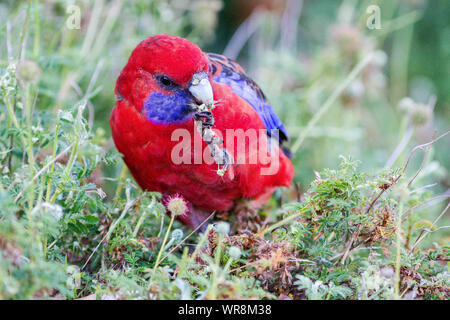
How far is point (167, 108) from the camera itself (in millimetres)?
2264

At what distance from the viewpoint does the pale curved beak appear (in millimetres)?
2178

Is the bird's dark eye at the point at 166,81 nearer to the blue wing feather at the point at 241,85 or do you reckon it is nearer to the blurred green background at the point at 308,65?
the blue wing feather at the point at 241,85

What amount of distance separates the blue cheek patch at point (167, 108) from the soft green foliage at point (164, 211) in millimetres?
260

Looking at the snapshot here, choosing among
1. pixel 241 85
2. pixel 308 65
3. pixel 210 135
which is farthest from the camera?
pixel 308 65

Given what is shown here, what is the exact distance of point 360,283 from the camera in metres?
1.88

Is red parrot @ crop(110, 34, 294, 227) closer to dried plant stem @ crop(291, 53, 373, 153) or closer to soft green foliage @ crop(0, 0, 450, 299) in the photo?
soft green foliage @ crop(0, 0, 450, 299)

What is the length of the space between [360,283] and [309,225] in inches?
12.2

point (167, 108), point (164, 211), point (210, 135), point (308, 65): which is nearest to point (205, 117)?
point (210, 135)

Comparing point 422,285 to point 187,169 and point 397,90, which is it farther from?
point 397,90

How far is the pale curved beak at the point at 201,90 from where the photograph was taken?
218cm

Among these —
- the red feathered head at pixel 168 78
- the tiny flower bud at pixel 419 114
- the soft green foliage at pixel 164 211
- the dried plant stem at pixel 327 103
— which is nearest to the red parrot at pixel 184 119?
the red feathered head at pixel 168 78

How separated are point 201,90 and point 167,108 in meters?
0.19

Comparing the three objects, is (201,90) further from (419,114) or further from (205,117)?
(419,114)
